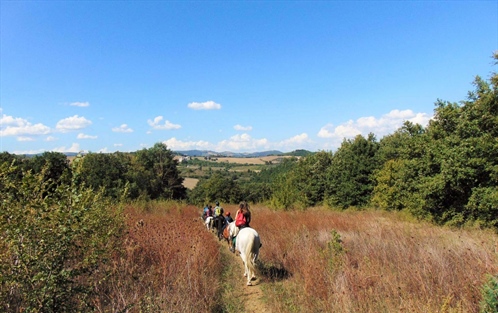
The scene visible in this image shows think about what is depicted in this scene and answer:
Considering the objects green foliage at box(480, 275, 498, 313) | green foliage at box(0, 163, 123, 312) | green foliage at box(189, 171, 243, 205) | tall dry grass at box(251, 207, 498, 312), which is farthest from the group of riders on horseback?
green foliage at box(189, 171, 243, 205)

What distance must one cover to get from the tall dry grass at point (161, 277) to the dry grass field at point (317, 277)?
0.06 feet

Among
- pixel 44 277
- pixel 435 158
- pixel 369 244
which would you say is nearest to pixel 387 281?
pixel 369 244

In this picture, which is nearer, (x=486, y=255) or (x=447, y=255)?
A: (x=486, y=255)

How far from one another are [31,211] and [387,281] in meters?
5.05

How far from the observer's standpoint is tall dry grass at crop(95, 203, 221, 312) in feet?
12.5

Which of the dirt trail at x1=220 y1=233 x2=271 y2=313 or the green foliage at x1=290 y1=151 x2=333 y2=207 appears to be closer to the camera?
the dirt trail at x1=220 y1=233 x2=271 y2=313

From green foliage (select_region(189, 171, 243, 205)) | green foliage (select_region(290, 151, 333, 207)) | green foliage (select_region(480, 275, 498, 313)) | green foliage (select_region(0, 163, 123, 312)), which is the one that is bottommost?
green foliage (select_region(189, 171, 243, 205))

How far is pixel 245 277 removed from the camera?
717 centimetres

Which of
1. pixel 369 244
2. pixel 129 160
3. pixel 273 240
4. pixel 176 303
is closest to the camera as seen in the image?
pixel 176 303

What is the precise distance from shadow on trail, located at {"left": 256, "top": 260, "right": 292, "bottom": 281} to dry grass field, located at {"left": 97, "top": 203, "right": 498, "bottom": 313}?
0.03m

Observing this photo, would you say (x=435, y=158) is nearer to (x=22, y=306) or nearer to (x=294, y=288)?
(x=294, y=288)

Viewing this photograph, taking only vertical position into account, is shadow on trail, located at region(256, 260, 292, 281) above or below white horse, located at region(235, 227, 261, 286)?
below

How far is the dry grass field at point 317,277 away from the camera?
390 centimetres

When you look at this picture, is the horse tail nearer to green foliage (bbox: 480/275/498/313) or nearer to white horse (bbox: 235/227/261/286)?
white horse (bbox: 235/227/261/286)
